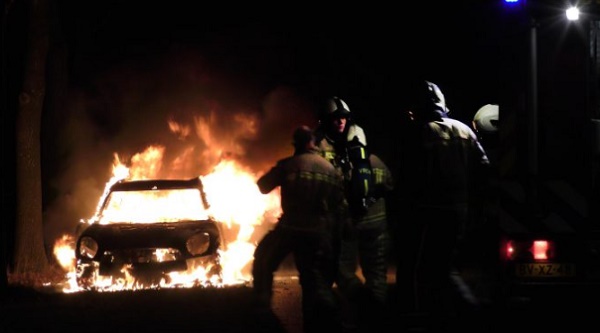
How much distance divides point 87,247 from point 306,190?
567cm

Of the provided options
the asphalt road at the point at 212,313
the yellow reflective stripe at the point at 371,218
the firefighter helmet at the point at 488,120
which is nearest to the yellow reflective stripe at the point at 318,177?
the yellow reflective stripe at the point at 371,218

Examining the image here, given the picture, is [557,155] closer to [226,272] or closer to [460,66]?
[226,272]

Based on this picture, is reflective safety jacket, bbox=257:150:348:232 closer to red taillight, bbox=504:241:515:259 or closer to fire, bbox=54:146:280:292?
red taillight, bbox=504:241:515:259

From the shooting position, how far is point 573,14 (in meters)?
8.10

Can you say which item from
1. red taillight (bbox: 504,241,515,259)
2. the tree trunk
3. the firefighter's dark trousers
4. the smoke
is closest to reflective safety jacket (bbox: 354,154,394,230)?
the firefighter's dark trousers

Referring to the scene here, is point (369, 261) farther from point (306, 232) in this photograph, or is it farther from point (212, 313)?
point (212, 313)

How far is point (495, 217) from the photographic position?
8.59 metres

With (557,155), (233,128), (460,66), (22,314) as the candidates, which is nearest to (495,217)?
(557,155)

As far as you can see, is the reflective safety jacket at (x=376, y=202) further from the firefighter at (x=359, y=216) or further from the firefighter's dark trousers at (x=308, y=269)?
the firefighter's dark trousers at (x=308, y=269)

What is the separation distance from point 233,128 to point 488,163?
13.6 m

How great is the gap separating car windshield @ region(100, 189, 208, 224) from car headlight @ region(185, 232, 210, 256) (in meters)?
1.01

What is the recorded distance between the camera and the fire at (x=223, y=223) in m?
13.9

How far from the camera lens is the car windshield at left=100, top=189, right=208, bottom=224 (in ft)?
49.6

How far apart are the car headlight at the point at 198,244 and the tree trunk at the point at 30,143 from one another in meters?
4.34
